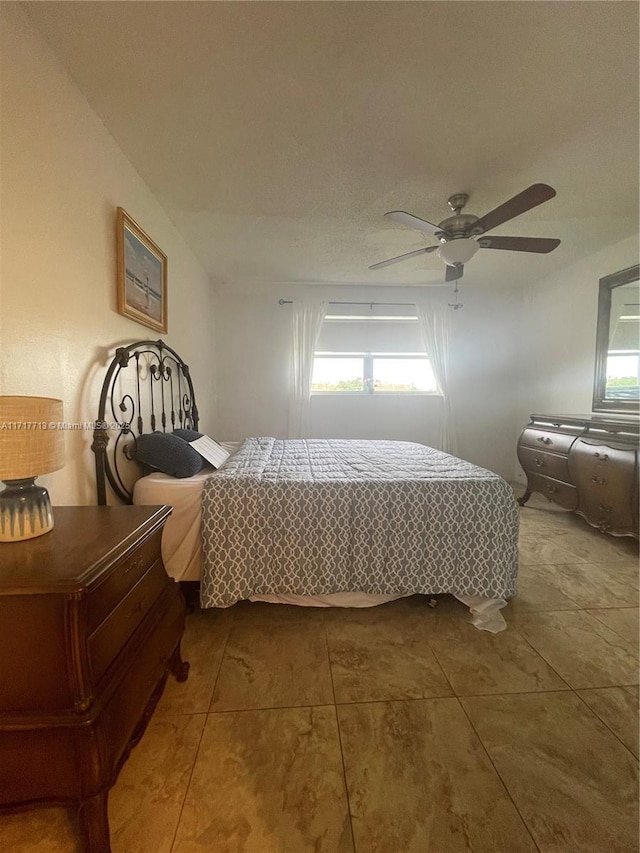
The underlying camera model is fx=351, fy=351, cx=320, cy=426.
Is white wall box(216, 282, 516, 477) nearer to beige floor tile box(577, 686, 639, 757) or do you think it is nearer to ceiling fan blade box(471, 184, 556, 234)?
ceiling fan blade box(471, 184, 556, 234)

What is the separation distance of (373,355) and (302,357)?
3.01ft

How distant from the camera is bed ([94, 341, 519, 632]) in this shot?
1813mm

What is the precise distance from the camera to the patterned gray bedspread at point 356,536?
71.3 inches

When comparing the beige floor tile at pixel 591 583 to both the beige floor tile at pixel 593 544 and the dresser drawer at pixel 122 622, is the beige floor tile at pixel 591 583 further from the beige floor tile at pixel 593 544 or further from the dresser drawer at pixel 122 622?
the dresser drawer at pixel 122 622

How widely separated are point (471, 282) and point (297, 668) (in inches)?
165

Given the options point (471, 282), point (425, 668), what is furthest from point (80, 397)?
point (471, 282)

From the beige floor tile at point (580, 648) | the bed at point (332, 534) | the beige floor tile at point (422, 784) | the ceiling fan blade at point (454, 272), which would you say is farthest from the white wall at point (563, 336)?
the beige floor tile at point (422, 784)

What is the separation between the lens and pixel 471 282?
161 inches

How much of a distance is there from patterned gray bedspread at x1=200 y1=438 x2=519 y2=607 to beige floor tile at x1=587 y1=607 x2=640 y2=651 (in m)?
0.49

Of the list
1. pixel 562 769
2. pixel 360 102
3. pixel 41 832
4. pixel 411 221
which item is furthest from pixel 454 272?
pixel 41 832

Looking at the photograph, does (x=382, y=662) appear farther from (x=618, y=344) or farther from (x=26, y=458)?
(x=618, y=344)

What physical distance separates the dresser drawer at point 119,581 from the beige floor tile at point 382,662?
0.93m

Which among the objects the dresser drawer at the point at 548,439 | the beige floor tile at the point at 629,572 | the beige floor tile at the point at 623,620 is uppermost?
the dresser drawer at the point at 548,439

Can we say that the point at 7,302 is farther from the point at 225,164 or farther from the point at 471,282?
the point at 471,282
